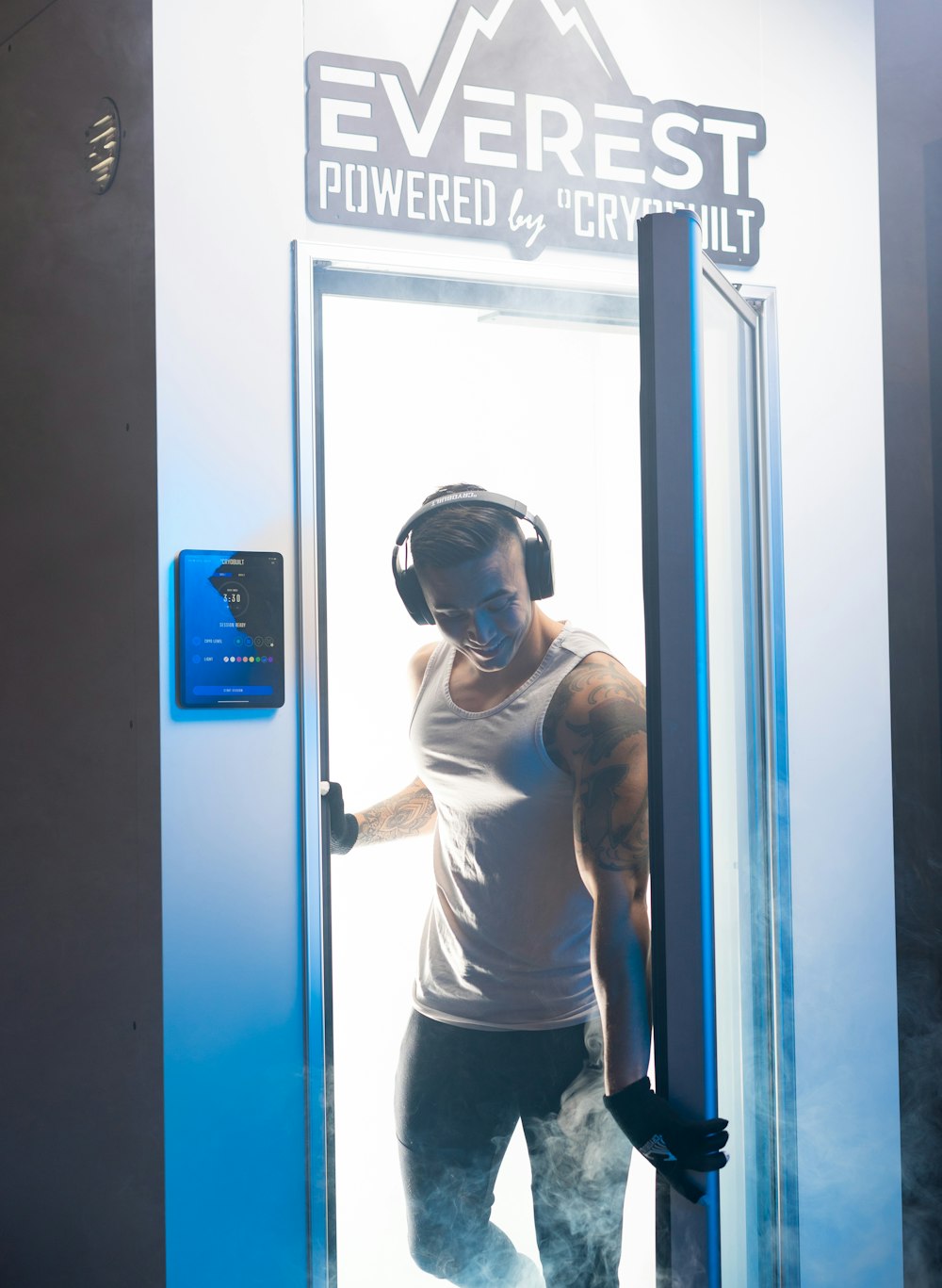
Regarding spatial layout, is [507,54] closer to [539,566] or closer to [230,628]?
[539,566]

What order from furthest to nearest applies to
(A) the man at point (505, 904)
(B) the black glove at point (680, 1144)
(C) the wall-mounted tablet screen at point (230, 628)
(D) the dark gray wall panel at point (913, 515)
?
(D) the dark gray wall panel at point (913, 515) < (A) the man at point (505, 904) < (C) the wall-mounted tablet screen at point (230, 628) < (B) the black glove at point (680, 1144)

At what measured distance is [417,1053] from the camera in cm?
159

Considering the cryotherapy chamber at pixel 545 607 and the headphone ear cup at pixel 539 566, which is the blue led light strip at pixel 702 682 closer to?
the cryotherapy chamber at pixel 545 607

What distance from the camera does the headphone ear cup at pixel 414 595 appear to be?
1.60 meters

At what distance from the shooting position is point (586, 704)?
160cm

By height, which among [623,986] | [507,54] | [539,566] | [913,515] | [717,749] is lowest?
[623,986]

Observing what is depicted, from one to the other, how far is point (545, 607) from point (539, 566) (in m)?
0.06

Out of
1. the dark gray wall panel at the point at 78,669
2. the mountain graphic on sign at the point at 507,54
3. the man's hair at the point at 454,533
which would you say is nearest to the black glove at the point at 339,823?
the dark gray wall panel at the point at 78,669

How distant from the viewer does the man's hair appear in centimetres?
161

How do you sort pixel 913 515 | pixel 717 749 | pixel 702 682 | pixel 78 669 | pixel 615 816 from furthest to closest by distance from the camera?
pixel 913 515
pixel 78 669
pixel 615 816
pixel 717 749
pixel 702 682

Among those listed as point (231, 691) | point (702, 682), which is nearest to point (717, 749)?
point (702, 682)

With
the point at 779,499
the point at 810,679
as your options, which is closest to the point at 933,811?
the point at 810,679

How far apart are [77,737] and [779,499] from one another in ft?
3.98

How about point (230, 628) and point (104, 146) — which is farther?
point (104, 146)
